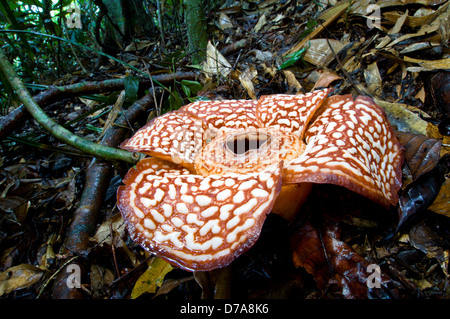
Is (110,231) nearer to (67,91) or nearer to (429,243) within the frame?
(67,91)

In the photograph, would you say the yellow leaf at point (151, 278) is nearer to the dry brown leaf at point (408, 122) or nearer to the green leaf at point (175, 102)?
the green leaf at point (175, 102)

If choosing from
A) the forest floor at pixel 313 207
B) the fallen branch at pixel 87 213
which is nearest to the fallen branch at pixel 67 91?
the forest floor at pixel 313 207

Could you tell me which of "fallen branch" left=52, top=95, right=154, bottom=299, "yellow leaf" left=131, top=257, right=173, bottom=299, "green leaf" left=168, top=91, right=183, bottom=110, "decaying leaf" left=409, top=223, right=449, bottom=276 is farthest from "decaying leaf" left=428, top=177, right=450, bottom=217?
"green leaf" left=168, top=91, right=183, bottom=110

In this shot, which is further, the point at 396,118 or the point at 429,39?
the point at 429,39

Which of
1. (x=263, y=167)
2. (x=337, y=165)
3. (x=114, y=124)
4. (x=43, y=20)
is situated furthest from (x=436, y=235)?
(x=43, y=20)

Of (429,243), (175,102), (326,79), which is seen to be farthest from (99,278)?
(326,79)
